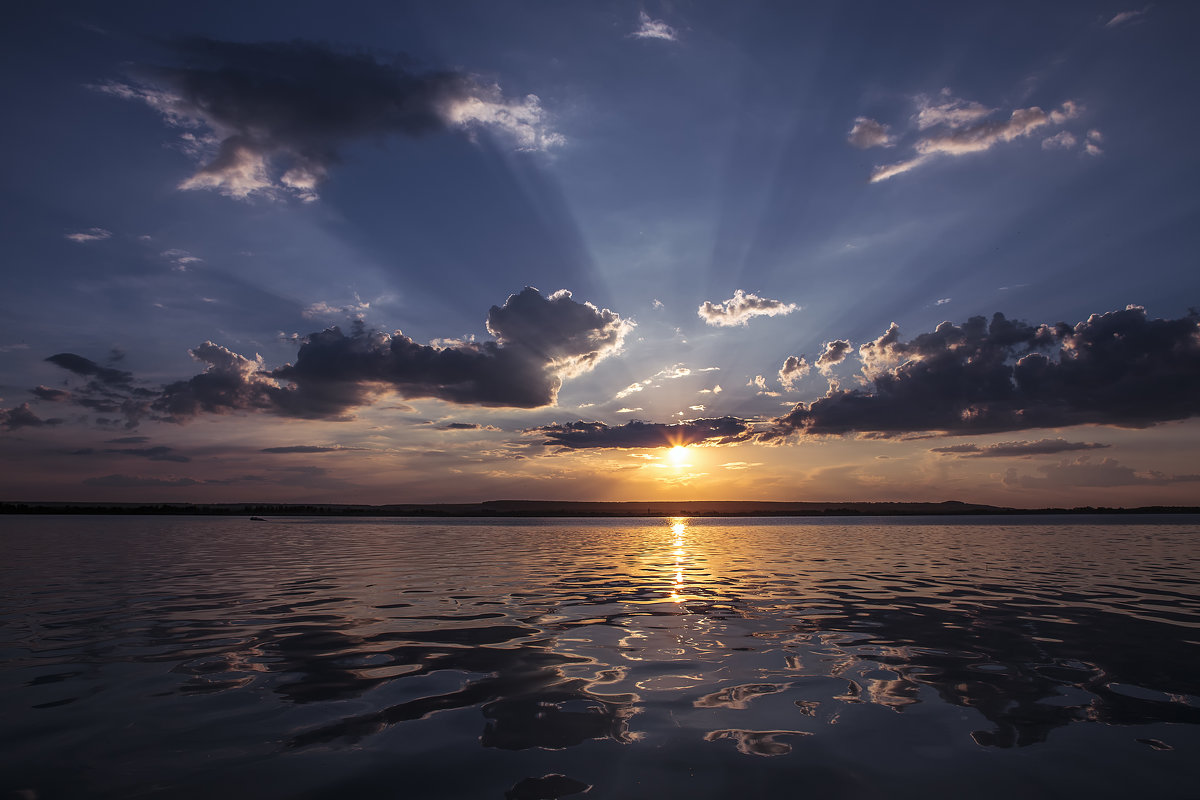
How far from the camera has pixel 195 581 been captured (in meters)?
23.6

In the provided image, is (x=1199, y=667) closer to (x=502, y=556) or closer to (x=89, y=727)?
(x=89, y=727)

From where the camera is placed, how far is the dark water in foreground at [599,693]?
6.62m

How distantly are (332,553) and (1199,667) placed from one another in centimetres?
3848

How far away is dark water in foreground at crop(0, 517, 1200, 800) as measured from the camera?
6621 millimetres

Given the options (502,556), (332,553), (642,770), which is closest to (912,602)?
(642,770)

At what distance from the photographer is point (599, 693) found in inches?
377

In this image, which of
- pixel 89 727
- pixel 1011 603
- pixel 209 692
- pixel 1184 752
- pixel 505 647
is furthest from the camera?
pixel 1011 603

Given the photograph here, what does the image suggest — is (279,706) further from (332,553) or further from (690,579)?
(332,553)

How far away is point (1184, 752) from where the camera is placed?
7250 mm

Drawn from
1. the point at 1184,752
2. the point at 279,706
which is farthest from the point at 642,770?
the point at 1184,752

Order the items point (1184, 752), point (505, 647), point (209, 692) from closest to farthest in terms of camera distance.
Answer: point (1184, 752), point (209, 692), point (505, 647)

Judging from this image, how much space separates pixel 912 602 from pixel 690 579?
827cm

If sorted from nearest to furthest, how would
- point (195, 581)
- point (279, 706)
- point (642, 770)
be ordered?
1. point (642, 770)
2. point (279, 706)
3. point (195, 581)

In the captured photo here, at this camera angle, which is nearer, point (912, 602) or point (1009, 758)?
point (1009, 758)
